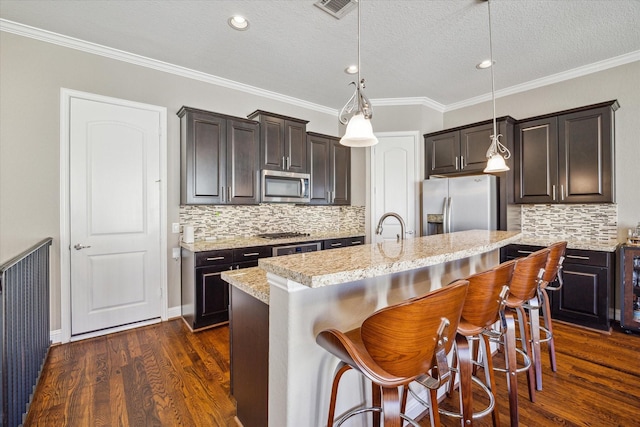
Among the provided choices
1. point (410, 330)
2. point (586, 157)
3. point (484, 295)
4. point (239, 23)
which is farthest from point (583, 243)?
point (239, 23)

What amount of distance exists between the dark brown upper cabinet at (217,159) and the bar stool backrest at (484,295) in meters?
2.84

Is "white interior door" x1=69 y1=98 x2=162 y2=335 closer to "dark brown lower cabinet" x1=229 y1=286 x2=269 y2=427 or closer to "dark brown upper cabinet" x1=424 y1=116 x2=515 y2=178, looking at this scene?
"dark brown lower cabinet" x1=229 y1=286 x2=269 y2=427

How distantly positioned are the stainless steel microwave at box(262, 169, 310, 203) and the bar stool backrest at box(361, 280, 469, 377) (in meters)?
Result: 3.02

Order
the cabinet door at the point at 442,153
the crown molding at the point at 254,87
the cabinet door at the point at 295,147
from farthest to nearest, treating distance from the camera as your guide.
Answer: the cabinet door at the point at 442,153 < the cabinet door at the point at 295,147 < the crown molding at the point at 254,87

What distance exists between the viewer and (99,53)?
9.86 feet

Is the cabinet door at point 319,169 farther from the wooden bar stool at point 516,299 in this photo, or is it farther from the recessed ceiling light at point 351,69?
the wooden bar stool at point 516,299

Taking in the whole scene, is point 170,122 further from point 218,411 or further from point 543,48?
point 543,48

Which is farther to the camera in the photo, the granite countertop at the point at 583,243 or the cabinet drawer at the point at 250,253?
the cabinet drawer at the point at 250,253

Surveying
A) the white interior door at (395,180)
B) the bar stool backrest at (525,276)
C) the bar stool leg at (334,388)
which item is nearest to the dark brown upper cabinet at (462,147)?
the white interior door at (395,180)

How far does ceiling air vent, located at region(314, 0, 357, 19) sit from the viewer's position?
2.36 m

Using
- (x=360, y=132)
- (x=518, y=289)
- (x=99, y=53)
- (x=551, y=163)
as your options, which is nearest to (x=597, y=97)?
(x=551, y=163)

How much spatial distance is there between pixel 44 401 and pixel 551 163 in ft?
16.9

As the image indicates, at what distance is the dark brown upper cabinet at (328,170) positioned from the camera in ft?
14.4

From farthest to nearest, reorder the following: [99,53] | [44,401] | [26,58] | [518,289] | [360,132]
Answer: [99,53] < [26,58] < [44,401] < [518,289] < [360,132]
